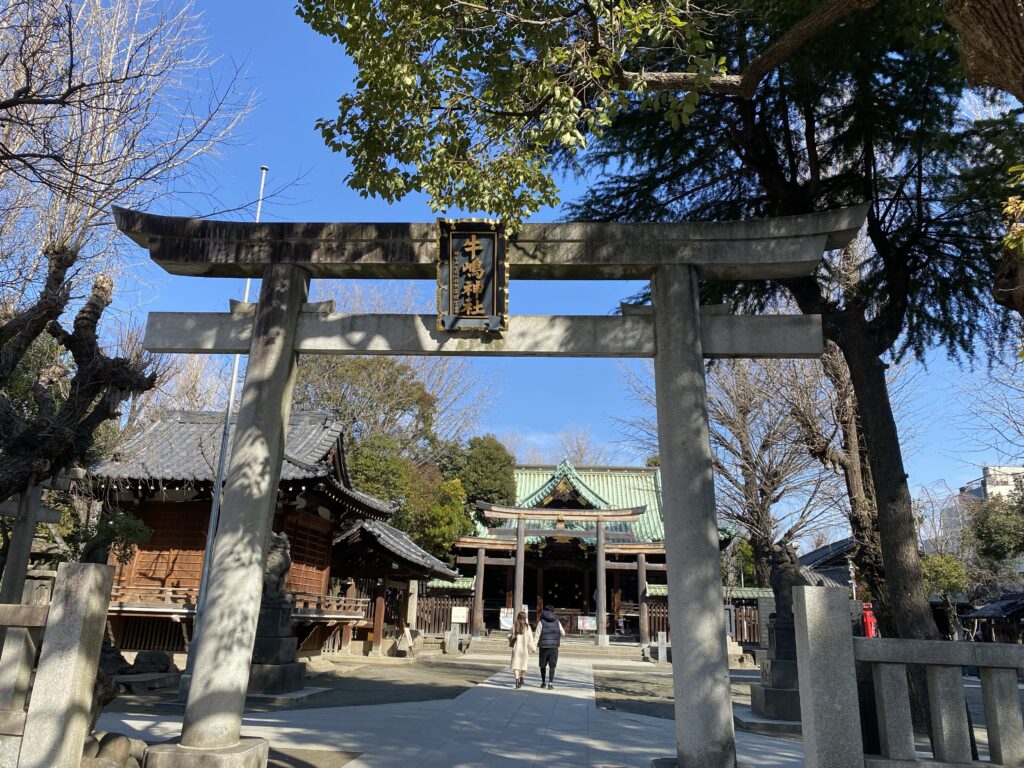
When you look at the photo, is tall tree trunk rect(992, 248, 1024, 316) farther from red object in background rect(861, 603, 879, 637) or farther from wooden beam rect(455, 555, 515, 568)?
wooden beam rect(455, 555, 515, 568)

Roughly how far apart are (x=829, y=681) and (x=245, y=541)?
15.8 feet

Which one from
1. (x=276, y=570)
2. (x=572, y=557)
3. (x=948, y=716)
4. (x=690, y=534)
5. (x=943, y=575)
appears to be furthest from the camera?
(x=572, y=557)

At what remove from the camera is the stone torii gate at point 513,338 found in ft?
Answer: 18.4

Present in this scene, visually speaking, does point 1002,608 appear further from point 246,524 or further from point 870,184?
point 246,524

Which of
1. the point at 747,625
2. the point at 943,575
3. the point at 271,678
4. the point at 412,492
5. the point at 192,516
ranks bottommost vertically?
the point at 271,678

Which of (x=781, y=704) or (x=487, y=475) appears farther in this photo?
(x=487, y=475)

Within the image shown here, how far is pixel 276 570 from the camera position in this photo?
12836 mm

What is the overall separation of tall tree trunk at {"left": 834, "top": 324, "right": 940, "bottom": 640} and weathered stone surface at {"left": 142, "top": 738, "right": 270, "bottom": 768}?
25.5ft

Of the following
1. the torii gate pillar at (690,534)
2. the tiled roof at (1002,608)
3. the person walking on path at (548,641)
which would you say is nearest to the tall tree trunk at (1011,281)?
the torii gate pillar at (690,534)

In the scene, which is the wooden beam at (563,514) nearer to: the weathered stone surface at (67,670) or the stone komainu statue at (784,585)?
the stone komainu statue at (784,585)

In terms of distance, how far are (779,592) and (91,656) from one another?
11245 mm

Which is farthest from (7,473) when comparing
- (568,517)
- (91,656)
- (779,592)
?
(568,517)

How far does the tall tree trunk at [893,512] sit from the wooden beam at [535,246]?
3.23 m

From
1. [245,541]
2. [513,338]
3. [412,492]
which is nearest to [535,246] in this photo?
[513,338]
